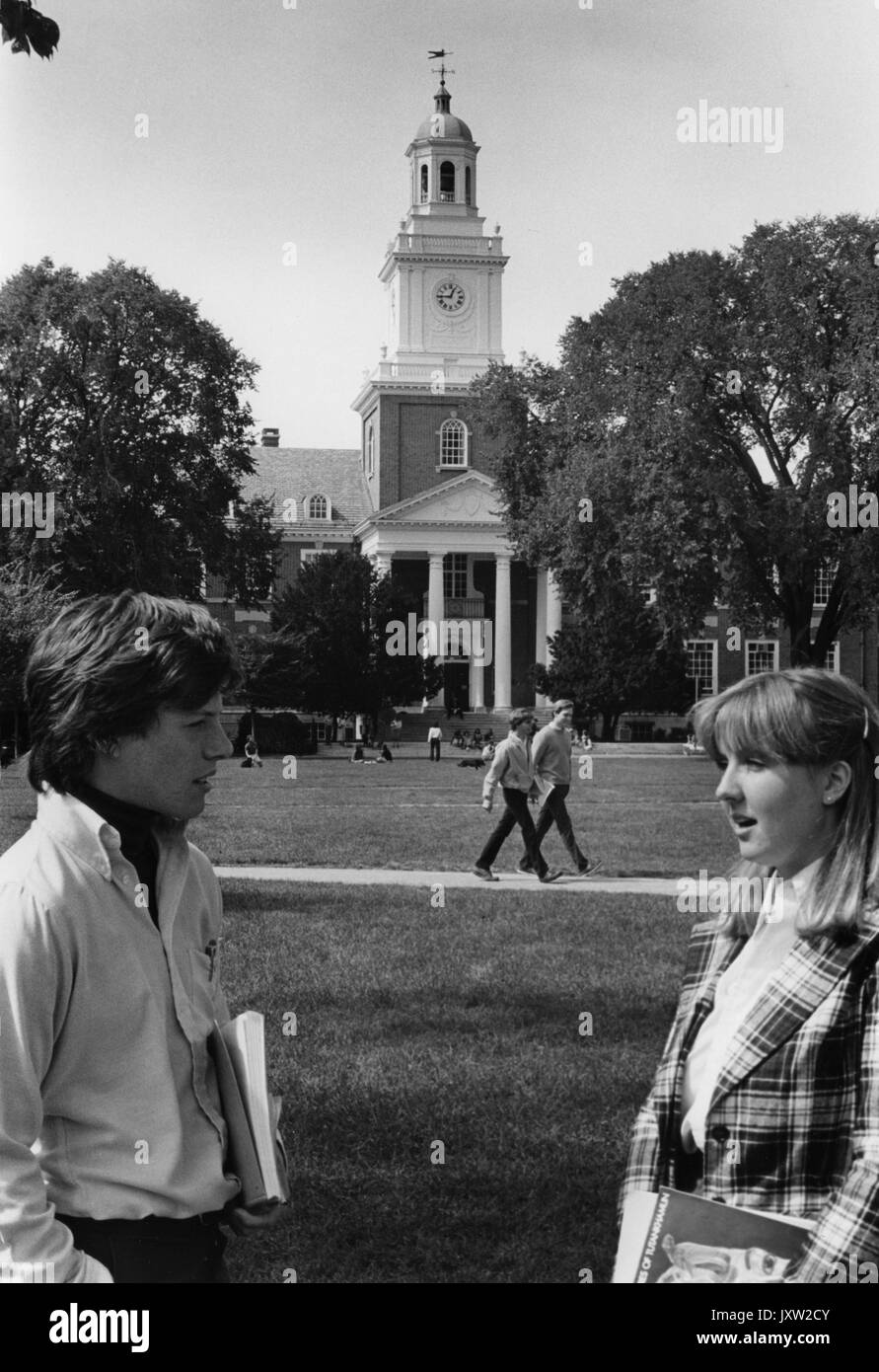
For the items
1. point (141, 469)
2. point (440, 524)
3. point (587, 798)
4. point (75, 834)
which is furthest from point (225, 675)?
point (440, 524)

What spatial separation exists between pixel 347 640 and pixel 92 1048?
162 ft

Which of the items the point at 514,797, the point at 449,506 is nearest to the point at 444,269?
the point at 449,506

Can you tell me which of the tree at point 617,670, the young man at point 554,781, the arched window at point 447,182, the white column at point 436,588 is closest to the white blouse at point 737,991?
the young man at point 554,781

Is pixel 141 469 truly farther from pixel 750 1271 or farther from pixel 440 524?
pixel 750 1271

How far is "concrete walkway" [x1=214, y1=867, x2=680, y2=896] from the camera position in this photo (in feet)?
45.5

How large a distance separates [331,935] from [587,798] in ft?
57.4

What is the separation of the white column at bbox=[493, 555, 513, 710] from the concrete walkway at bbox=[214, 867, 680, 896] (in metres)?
53.4

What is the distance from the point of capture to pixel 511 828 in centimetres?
1452

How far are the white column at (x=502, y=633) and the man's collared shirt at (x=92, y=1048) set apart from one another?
65.9 metres

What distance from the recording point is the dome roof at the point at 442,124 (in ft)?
234

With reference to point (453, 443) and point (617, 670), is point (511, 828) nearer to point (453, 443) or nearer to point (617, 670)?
point (617, 670)

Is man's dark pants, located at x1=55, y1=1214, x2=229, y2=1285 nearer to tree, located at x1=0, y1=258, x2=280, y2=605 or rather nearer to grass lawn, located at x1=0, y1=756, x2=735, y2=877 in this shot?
grass lawn, located at x1=0, y1=756, x2=735, y2=877

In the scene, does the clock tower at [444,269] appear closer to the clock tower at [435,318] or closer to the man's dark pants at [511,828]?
the clock tower at [435,318]

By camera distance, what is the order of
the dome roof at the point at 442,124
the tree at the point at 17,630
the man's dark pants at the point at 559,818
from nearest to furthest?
the man's dark pants at the point at 559,818 → the tree at the point at 17,630 → the dome roof at the point at 442,124
